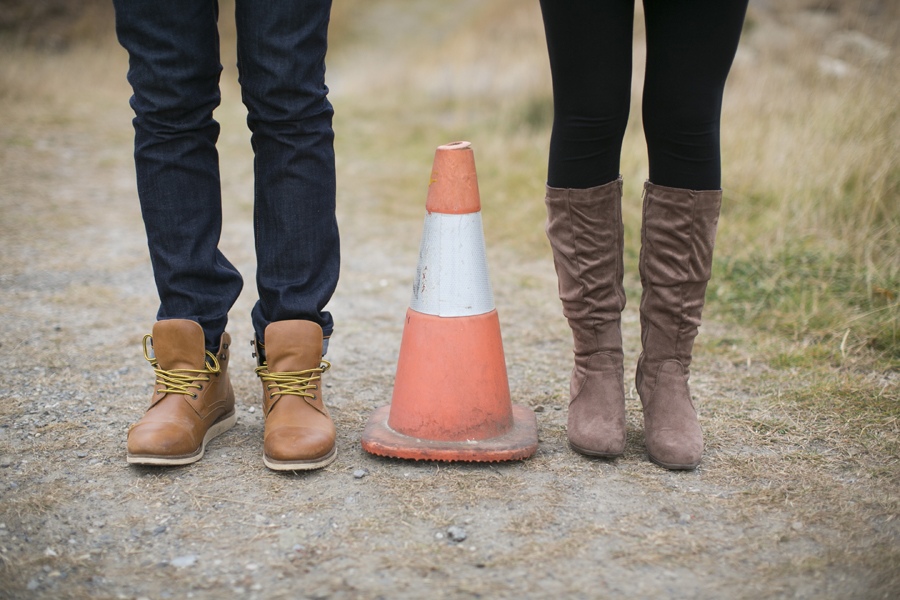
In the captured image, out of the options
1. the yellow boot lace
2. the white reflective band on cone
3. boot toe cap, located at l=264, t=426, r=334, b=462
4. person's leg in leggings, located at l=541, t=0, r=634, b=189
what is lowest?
boot toe cap, located at l=264, t=426, r=334, b=462

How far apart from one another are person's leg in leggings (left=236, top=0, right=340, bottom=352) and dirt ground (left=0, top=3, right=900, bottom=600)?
16.4 inches

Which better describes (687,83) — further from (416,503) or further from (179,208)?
(179,208)

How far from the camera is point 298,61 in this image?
1428mm

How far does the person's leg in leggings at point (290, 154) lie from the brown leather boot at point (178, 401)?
15 cm

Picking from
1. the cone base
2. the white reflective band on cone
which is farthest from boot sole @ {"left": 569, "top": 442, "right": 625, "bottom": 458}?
the white reflective band on cone

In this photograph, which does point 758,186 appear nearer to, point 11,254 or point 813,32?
point 813,32

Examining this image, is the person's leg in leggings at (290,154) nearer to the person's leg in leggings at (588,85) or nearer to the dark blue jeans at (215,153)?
the dark blue jeans at (215,153)

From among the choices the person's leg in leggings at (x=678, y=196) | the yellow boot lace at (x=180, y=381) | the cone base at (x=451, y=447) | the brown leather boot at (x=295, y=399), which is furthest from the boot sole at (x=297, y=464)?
the person's leg in leggings at (x=678, y=196)

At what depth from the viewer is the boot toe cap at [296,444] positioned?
1465 mm

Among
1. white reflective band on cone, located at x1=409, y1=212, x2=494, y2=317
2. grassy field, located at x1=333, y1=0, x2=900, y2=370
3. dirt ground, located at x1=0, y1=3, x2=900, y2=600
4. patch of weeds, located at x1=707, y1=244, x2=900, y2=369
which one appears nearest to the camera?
dirt ground, located at x1=0, y1=3, x2=900, y2=600

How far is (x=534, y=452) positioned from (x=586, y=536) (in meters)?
0.32

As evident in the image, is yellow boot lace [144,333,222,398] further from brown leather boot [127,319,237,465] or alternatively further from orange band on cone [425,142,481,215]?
orange band on cone [425,142,481,215]

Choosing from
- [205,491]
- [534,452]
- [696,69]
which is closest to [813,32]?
[696,69]

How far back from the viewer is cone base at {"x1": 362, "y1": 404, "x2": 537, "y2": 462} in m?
1.51
